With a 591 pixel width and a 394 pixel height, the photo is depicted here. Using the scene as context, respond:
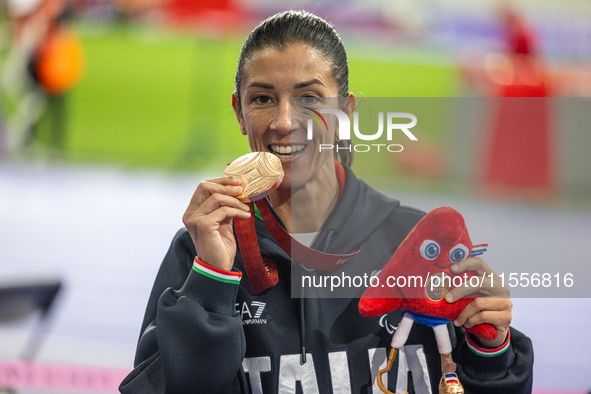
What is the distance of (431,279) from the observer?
1354 mm

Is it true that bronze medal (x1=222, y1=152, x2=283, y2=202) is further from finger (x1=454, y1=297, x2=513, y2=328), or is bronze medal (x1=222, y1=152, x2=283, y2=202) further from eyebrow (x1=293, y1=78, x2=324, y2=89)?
finger (x1=454, y1=297, x2=513, y2=328)

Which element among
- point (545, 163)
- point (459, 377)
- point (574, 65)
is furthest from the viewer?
point (574, 65)

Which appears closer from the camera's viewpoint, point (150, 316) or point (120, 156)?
point (150, 316)

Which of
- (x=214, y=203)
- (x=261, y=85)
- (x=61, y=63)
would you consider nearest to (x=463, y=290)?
(x=214, y=203)

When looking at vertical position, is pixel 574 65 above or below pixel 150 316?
above

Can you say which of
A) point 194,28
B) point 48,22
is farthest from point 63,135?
point 194,28

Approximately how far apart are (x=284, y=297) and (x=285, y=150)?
381 mm

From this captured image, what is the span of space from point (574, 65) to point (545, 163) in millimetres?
1766

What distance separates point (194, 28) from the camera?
336 inches

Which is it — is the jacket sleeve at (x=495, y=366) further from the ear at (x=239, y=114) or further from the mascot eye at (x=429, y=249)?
the ear at (x=239, y=114)

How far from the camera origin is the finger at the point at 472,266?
1320mm

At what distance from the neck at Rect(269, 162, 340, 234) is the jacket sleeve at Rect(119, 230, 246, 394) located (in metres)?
0.34

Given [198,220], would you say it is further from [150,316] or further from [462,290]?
[462,290]

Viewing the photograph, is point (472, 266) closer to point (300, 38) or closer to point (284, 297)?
point (284, 297)
